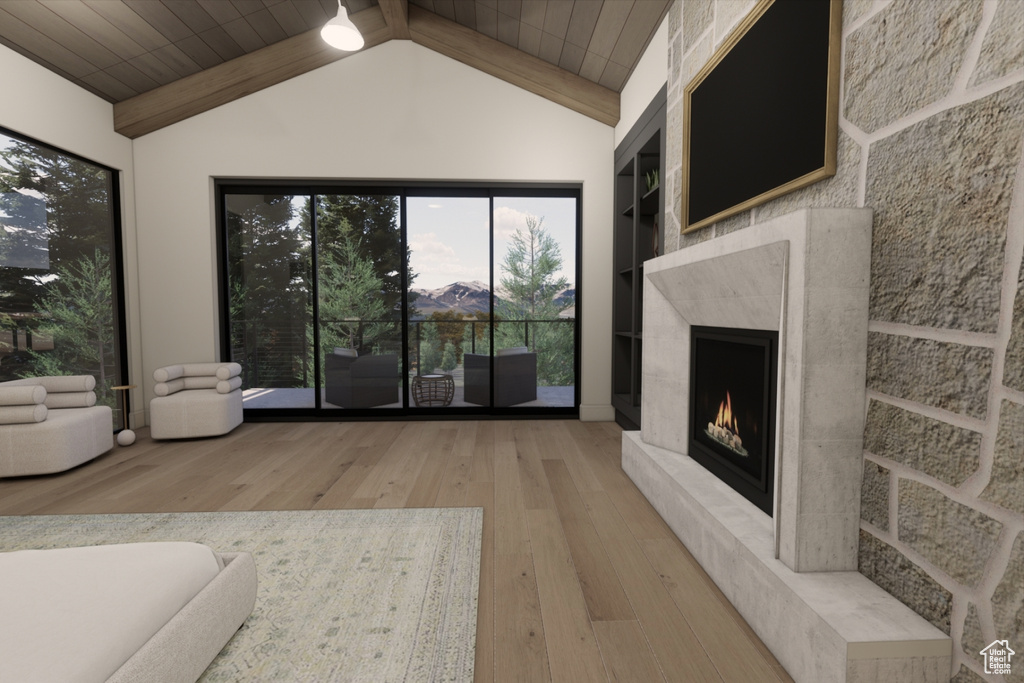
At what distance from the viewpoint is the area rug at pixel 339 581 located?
4.49ft

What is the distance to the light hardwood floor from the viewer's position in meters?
1.42

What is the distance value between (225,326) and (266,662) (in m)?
3.90

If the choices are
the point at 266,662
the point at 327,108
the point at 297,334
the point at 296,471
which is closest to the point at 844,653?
the point at 266,662

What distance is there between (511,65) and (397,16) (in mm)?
1023

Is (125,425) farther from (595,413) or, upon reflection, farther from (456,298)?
(595,413)

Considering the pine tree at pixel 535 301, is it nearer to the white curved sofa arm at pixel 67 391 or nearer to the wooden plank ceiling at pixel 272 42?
the wooden plank ceiling at pixel 272 42

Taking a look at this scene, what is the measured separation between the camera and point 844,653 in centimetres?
110

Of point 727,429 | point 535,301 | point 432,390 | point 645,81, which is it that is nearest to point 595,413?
point 535,301

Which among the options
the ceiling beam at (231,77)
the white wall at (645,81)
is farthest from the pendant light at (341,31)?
the white wall at (645,81)

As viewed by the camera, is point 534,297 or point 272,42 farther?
point 534,297

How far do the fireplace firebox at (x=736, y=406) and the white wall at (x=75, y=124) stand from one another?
4829 mm

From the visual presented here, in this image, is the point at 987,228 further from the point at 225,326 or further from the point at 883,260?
the point at 225,326

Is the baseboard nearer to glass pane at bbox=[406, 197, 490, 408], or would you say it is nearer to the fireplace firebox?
glass pane at bbox=[406, 197, 490, 408]

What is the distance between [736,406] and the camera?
83.0 inches
